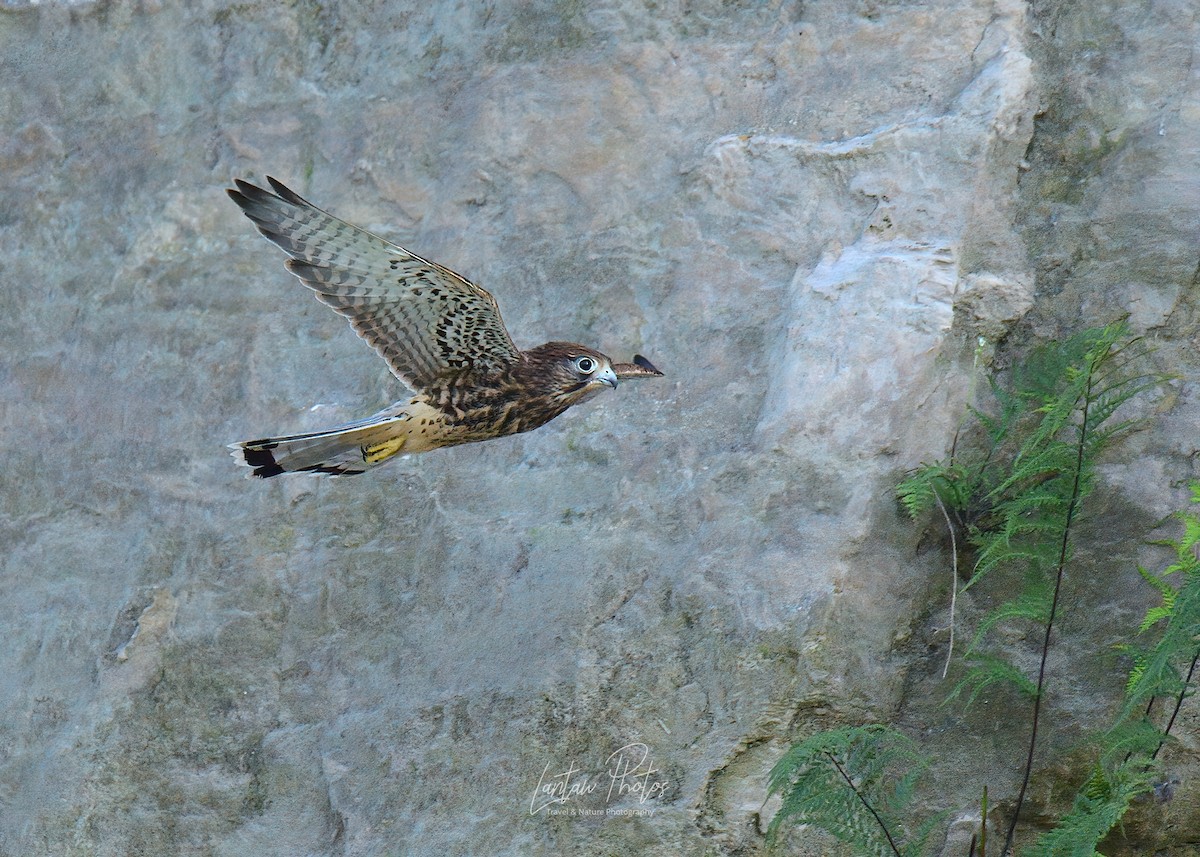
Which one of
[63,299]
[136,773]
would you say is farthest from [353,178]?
[136,773]

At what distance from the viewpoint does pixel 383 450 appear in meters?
3.95

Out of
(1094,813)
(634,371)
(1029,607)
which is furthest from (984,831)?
(634,371)

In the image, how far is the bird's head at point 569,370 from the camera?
3955mm

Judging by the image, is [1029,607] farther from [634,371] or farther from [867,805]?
[634,371]

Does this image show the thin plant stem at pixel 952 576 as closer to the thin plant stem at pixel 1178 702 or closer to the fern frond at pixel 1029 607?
the fern frond at pixel 1029 607

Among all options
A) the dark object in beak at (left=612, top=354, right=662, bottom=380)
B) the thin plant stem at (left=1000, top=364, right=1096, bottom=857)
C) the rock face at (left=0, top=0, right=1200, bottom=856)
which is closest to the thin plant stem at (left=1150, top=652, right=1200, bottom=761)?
the rock face at (left=0, top=0, right=1200, bottom=856)

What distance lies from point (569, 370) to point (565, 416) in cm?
39

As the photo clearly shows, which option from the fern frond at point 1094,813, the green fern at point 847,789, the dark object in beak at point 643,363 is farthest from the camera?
the dark object in beak at point 643,363

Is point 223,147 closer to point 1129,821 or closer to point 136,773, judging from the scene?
point 136,773

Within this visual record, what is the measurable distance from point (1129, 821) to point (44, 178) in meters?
4.47

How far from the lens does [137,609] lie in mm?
4324

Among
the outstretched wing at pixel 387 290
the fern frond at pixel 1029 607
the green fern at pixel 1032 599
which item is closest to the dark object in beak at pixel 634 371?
the outstretched wing at pixel 387 290

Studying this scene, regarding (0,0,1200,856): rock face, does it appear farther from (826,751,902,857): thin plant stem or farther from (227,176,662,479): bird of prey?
(826,751,902,857): thin plant stem

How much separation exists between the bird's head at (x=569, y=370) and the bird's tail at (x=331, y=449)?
1.51 feet
